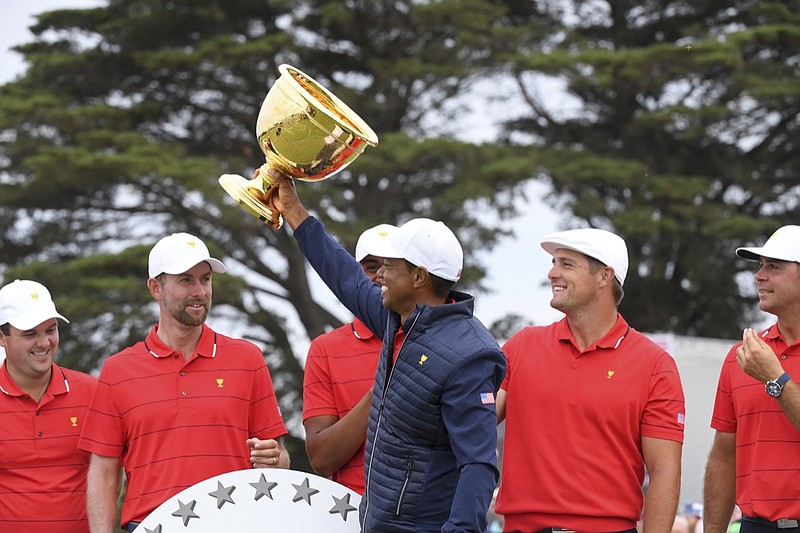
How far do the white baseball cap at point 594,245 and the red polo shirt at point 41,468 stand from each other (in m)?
2.26

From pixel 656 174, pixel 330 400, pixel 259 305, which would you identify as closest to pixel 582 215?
pixel 656 174

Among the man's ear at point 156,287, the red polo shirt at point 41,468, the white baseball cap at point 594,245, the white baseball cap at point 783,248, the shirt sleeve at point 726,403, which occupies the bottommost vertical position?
the red polo shirt at point 41,468

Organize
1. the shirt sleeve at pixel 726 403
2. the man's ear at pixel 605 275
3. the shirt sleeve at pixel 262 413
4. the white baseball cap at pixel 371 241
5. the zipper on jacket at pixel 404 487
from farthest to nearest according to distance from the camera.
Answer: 1. the white baseball cap at pixel 371 241
2. the shirt sleeve at pixel 262 413
3. the shirt sleeve at pixel 726 403
4. the man's ear at pixel 605 275
5. the zipper on jacket at pixel 404 487

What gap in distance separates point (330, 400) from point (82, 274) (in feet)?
48.2

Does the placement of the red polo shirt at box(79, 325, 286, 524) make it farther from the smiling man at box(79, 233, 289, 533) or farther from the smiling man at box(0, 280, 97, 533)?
the smiling man at box(0, 280, 97, 533)

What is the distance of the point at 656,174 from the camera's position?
21.1 m

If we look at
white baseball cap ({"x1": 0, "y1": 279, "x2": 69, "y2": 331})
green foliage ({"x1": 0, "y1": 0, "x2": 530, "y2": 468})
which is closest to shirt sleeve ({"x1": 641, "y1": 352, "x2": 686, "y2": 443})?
white baseball cap ({"x1": 0, "y1": 279, "x2": 69, "y2": 331})

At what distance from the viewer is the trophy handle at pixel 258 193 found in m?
4.58

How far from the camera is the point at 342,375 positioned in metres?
5.41

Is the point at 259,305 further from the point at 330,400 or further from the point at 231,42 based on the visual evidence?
the point at 330,400

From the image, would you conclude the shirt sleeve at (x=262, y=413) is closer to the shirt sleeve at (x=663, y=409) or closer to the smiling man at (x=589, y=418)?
the smiling man at (x=589, y=418)

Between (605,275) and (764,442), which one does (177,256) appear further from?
(764,442)

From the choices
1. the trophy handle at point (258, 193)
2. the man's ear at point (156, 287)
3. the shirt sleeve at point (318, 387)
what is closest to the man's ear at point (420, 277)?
the trophy handle at point (258, 193)

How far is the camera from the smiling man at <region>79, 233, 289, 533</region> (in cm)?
514
